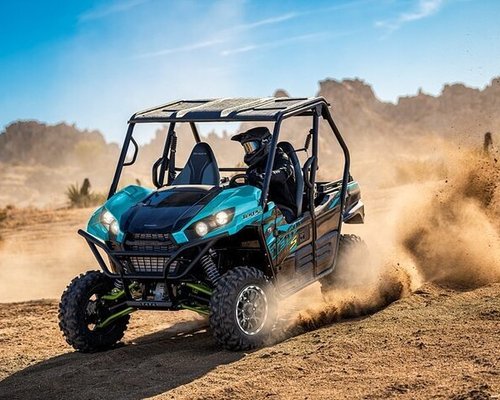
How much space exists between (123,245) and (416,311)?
2.96m

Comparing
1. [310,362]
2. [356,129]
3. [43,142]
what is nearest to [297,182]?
[310,362]

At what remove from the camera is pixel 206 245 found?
797cm

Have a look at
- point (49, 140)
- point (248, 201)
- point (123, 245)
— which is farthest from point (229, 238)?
point (49, 140)

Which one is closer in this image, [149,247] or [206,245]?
[206,245]

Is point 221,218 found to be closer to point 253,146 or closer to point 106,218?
point 106,218

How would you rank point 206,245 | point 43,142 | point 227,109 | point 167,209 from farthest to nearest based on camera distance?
point 43,142 < point 227,109 < point 167,209 < point 206,245

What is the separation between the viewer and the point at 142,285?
8.55 m

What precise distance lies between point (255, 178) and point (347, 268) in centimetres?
193

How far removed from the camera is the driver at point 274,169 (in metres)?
9.08

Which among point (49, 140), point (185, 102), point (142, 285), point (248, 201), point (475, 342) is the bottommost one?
point (475, 342)

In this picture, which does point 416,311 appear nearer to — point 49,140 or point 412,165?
point 412,165

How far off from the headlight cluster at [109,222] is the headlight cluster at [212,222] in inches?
31.4

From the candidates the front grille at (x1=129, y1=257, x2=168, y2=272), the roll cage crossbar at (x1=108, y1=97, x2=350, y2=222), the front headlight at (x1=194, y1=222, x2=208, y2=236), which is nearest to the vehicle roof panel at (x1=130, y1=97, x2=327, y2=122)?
the roll cage crossbar at (x1=108, y1=97, x2=350, y2=222)

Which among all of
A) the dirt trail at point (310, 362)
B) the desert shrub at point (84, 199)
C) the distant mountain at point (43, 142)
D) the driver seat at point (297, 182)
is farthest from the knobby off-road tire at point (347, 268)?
the distant mountain at point (43, 142)
